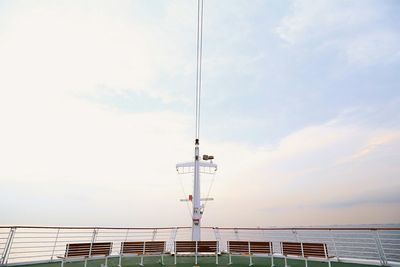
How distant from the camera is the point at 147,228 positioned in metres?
10.9

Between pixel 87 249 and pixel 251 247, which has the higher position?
pixel 251 247

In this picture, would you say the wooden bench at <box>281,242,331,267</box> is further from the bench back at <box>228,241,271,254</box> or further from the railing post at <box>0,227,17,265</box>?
the railing post at <box>0,227,17,265</box>

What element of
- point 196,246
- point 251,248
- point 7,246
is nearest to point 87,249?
point 7,246

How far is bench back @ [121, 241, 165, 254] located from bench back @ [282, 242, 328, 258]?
4263 mm

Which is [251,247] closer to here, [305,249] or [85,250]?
[305,249]

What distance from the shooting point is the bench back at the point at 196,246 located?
32.1ft

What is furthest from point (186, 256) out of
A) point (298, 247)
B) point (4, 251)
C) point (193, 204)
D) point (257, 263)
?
point (4, 251)

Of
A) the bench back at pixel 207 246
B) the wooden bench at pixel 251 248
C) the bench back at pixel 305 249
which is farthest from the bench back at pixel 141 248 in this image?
the bench back at pixel 305 249

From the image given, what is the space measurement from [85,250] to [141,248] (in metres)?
1.88

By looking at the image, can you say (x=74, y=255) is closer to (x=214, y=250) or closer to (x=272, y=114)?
(x=214, y=250)

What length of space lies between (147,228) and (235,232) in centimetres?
379

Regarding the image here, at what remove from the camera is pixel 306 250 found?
26.9 feet

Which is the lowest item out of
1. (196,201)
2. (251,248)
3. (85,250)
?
(85,250)

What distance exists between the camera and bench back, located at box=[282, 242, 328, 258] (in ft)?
25.8
